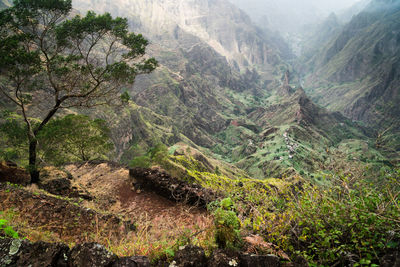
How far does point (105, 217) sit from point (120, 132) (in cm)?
13640

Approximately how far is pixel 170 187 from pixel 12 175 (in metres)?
11.2

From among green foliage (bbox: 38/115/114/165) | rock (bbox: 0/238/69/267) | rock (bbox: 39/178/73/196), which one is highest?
rock (bbox: 0/238/69/267)

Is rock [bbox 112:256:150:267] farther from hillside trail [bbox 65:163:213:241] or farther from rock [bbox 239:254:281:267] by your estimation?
hillside trail [bbox 65:163:213:241]

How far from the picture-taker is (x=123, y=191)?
44.0 feet

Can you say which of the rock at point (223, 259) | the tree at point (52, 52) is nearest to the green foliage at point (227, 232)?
the rock at point (223, 259)

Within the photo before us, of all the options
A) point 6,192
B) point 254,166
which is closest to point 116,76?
point 6,192

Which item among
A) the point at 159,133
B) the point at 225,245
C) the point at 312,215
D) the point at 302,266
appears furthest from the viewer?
the point at 159,133

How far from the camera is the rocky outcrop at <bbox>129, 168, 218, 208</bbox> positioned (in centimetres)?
945

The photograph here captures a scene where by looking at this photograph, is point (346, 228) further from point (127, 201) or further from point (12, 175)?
point (12, 175)

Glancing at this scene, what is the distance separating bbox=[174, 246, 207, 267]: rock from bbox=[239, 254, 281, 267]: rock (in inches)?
30.0

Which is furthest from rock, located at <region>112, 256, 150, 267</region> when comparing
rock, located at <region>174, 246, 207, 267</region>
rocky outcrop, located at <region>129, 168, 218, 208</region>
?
rocky outcrop, located at <region>129, 168, 218, 208</region>

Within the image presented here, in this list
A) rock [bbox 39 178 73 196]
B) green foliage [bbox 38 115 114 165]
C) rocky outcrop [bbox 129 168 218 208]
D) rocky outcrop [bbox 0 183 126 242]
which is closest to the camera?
rocky outcrop [bbox 0 183 126 242]

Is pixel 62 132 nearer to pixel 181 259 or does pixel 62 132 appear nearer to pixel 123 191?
pixel 123 191

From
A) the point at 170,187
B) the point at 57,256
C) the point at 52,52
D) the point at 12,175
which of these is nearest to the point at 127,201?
the point at 170,187
